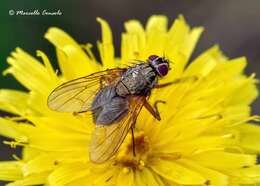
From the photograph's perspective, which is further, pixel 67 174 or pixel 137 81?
pixel 137 81

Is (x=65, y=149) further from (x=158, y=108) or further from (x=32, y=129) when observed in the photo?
(x=158, y=108)

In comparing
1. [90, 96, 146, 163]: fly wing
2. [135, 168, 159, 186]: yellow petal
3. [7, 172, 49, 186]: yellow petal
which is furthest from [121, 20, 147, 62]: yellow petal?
[7, 172, 49, 186]: yellow petal

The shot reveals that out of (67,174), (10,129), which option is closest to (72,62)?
(10,129)

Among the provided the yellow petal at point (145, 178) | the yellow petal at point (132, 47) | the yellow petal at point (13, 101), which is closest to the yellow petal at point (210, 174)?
the yellow petal at point (145, 178)

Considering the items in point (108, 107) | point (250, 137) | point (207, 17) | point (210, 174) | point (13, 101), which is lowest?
point (210, 174)

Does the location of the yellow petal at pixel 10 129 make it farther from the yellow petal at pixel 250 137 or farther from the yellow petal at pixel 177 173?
the yellow petal at pixel 250 137

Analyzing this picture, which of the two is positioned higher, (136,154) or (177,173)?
(136,154)

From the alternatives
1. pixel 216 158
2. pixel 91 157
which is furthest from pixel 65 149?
pixel 216 158

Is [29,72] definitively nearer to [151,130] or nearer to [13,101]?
[13,101]
